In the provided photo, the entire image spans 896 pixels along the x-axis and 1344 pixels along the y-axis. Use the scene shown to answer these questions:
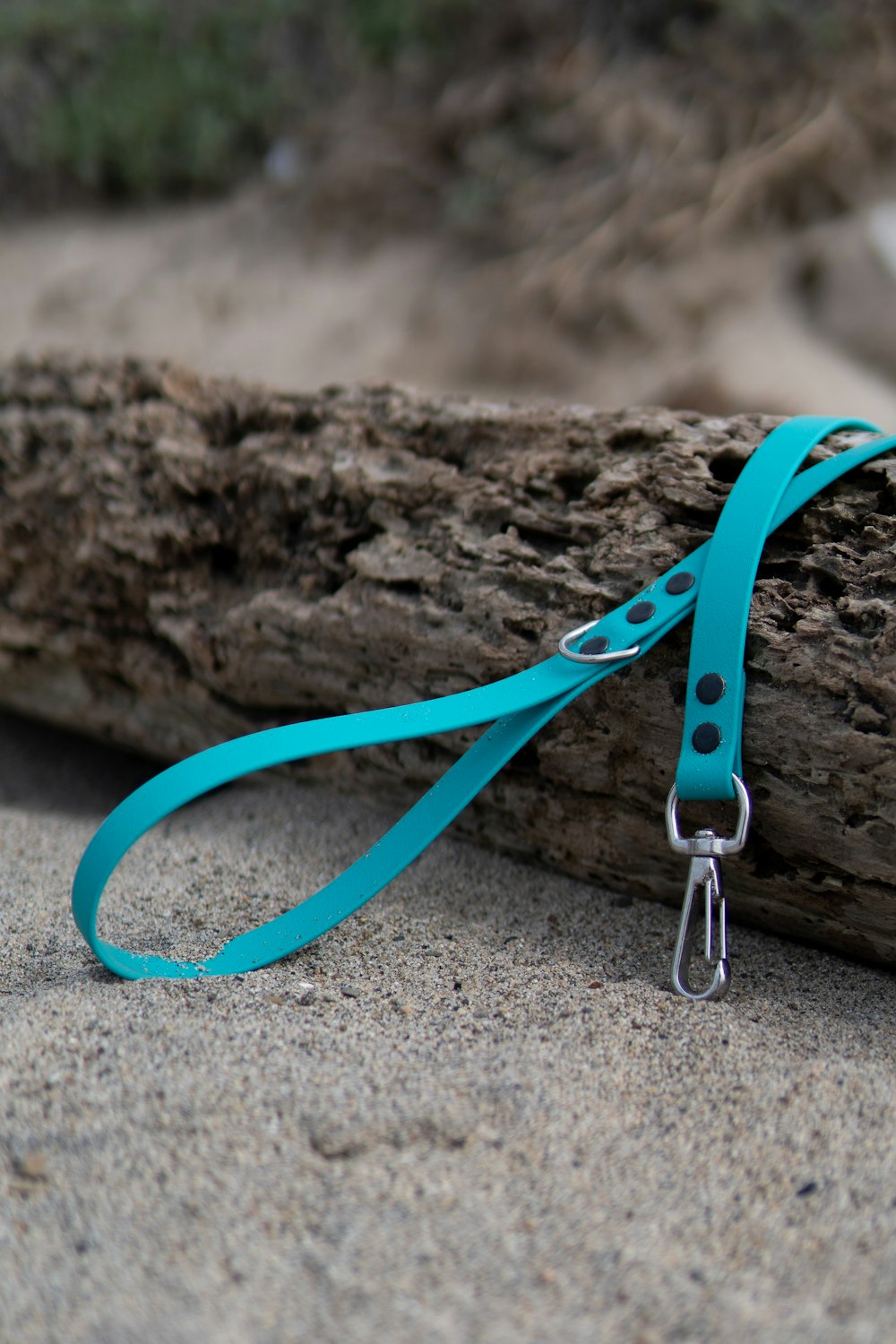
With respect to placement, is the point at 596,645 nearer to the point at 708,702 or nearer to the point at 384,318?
the point at 708,702

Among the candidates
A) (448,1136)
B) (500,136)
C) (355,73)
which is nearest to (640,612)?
(448,1136)

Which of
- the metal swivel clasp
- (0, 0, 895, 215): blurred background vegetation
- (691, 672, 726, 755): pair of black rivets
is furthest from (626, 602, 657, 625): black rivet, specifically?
(0, 0, 895, 215): blurred background vegetation

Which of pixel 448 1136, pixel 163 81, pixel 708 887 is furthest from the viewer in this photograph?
pixel 163 81

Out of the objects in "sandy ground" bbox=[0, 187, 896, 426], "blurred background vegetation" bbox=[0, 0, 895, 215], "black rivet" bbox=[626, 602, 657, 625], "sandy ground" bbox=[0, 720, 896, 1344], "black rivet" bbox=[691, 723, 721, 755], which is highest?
"blurred background vegetation" bbox=[0, 0, 895, 215]

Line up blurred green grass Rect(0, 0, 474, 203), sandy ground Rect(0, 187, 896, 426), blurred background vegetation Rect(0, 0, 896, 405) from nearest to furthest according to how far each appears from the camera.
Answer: sandy ground Rect(0, 187, 896, 426) < blurred background vegetation Rect(0, 0, 896, 405) < blurred green grass Rect(0, 0, 474, 203)

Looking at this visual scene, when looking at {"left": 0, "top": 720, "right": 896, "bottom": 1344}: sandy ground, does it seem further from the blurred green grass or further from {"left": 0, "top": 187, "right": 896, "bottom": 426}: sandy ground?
the blurred green grass

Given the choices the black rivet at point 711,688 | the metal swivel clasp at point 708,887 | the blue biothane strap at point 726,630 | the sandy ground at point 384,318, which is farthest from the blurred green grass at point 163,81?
the metal swivel clasp at point 708,887

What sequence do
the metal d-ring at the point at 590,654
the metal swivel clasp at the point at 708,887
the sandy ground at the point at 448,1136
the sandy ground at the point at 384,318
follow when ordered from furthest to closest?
the sandy ground at the point at 384,318 → the metal d-ring at the point at 590,654 → the metal swivel clasp at the point at 708,887 → the sandy ground at the point at 448,1136

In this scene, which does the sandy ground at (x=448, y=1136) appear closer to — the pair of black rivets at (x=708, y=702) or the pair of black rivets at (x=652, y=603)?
the pair of black rivets at (x=708, y=702)
